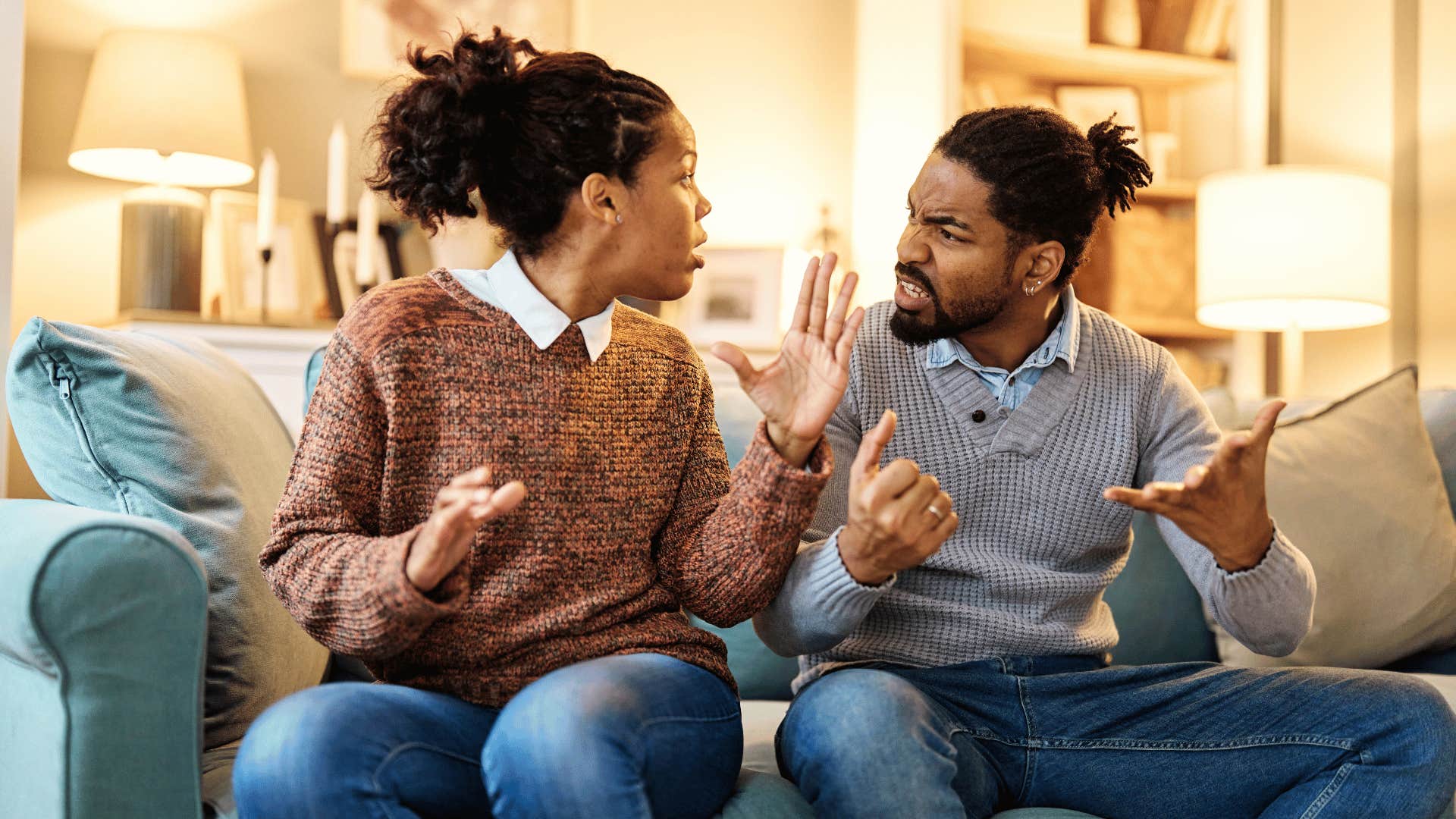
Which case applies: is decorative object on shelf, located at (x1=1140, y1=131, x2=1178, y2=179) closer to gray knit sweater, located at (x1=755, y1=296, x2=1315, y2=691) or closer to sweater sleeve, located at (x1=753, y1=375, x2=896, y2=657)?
gray knit sweater, located at (x1=755, y1=296, x2=1315, y2=691)

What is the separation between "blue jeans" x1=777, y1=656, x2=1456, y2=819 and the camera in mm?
1183

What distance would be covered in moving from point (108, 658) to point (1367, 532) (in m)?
1.57

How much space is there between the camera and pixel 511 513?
1157 mm

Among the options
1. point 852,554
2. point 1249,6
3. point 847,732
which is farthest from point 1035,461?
point 1249,6

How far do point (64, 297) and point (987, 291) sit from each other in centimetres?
206

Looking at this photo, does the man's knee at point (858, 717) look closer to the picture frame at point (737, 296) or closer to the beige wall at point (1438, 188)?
the picture frame at point (737, 296)

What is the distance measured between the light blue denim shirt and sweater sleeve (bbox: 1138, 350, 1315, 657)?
11 cm

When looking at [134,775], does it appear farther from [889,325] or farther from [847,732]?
[889,325]

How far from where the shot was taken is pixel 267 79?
276cm

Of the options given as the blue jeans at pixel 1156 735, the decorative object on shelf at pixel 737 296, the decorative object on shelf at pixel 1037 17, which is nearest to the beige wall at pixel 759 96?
the decorative object on shelf at pixel 737 296

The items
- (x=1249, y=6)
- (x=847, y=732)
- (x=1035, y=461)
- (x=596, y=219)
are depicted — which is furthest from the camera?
(x=1249, y=6)

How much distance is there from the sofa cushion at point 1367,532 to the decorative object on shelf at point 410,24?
1.81m

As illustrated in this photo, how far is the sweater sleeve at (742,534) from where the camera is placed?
46.5 inches

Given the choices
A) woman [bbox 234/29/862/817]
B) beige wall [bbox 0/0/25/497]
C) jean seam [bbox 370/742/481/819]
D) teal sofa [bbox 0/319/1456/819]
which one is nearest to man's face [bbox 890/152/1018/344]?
woman [bbox 234/29/862/817]
